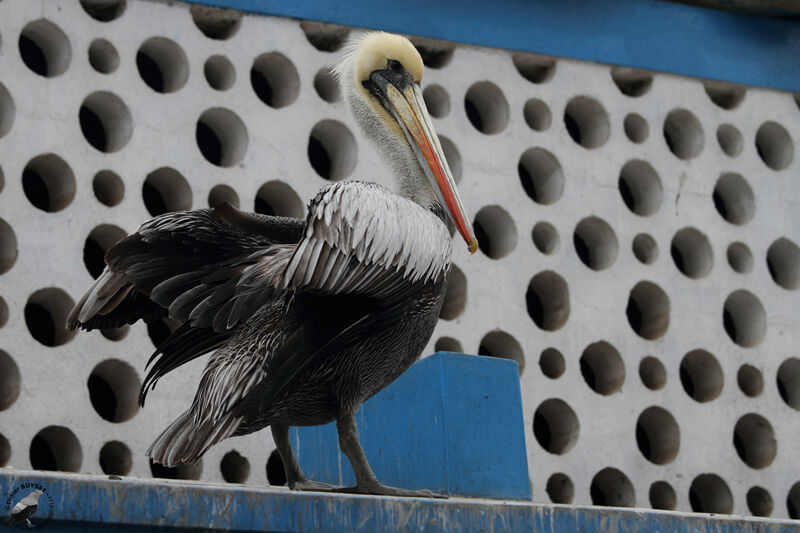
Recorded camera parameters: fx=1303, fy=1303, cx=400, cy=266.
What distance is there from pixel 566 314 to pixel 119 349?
359 cm

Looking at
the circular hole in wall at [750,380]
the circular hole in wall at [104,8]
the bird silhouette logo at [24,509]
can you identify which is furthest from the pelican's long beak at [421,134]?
the circular hole in wall at [750,380]

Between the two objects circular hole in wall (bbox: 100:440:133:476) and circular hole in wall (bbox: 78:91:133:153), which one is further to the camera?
circular hole in wall (bbox: 78:91:133:153)

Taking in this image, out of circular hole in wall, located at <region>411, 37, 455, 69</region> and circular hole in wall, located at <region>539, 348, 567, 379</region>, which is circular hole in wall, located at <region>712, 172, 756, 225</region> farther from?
circular hole in wall, located at <region>411, 37, 455, 69</region>

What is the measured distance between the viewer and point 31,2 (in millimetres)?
9227

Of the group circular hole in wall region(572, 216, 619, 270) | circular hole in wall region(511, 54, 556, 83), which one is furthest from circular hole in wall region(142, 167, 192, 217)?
circular hole in wall region(572, 216, 619, 270)

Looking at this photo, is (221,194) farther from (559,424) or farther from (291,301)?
(291,301)

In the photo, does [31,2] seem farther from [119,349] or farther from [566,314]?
[566,314]

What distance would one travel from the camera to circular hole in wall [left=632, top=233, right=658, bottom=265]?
1084cm

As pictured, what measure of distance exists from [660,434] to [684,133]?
9.00 feet

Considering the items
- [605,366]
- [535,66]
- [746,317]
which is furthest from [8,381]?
[746,317]

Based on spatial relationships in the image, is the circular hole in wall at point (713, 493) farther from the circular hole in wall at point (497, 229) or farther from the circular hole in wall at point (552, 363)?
the circular hole in wall at point (497, 229)

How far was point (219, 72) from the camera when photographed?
9883 mm

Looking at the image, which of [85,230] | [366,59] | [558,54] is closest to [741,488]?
[558,54]

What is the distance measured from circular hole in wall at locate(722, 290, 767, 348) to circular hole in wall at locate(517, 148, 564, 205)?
183cm
